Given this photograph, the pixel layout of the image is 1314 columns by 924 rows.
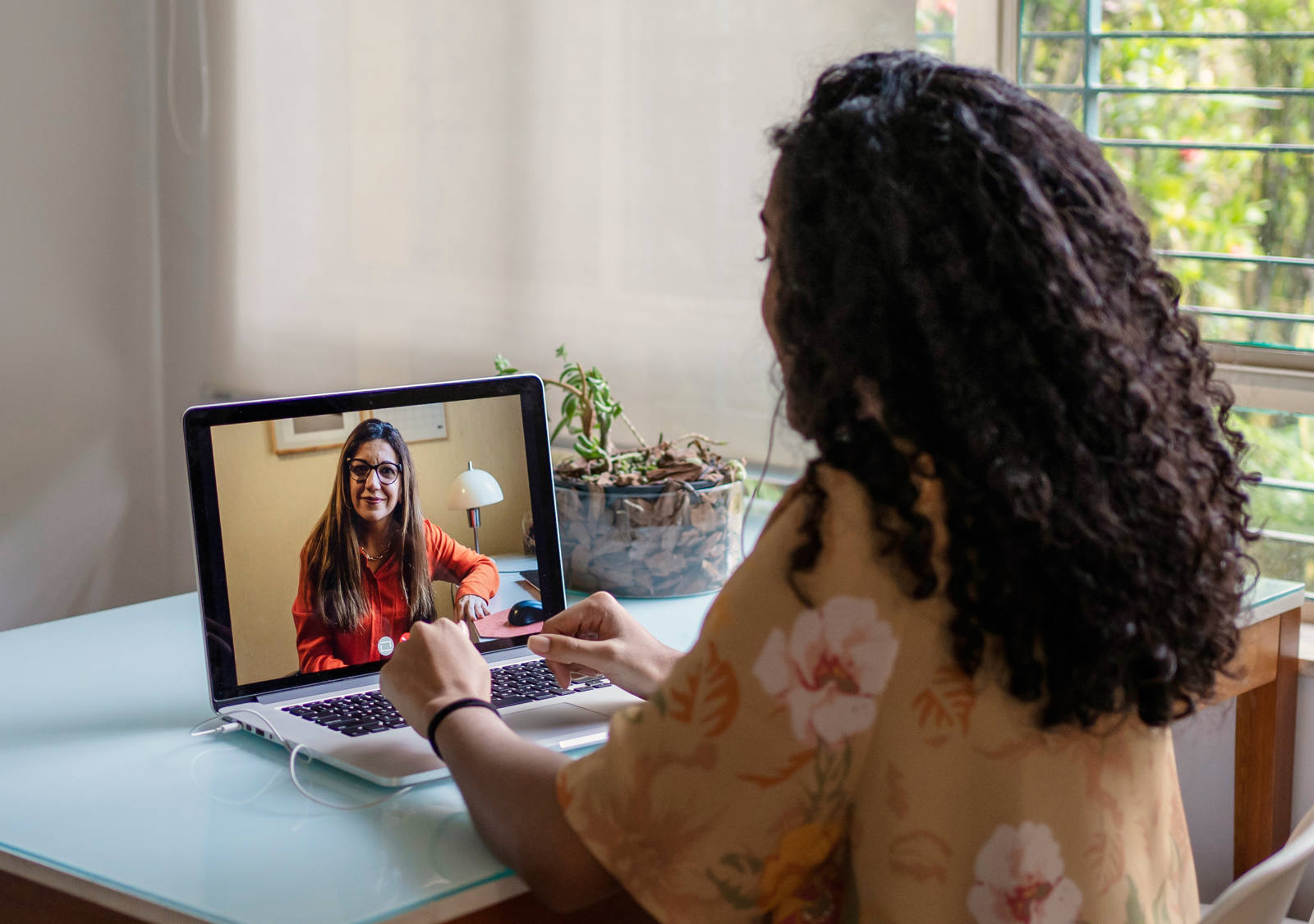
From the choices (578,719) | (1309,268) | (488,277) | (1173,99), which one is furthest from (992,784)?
(488,277)

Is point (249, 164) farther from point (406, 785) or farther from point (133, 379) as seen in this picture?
point (406, 785)

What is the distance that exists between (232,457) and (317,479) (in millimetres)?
76

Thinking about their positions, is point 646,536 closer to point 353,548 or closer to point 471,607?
point 471,607

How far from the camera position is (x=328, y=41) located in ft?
7.50

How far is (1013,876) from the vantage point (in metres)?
0.78

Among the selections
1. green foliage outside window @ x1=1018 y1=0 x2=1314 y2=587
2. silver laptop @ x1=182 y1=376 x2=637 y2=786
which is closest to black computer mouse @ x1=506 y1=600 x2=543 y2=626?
silver laptop @ x1=182 y1=376 x2=637 y2=786

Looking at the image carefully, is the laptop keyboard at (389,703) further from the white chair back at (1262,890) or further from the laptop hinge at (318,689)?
the white chair back at (1262,890)

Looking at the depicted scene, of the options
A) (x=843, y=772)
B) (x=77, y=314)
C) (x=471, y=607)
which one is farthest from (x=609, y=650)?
(x=77, y=314)

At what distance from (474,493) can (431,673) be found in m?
0.31

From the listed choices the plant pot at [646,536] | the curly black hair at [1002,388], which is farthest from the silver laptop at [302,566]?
the curly black hair at [1002,388]

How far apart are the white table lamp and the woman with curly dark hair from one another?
49 centimetres

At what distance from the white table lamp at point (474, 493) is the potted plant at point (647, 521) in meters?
0.22

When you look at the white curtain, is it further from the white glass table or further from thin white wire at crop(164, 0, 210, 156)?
the white glass table

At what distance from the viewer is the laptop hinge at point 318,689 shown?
1168mm
